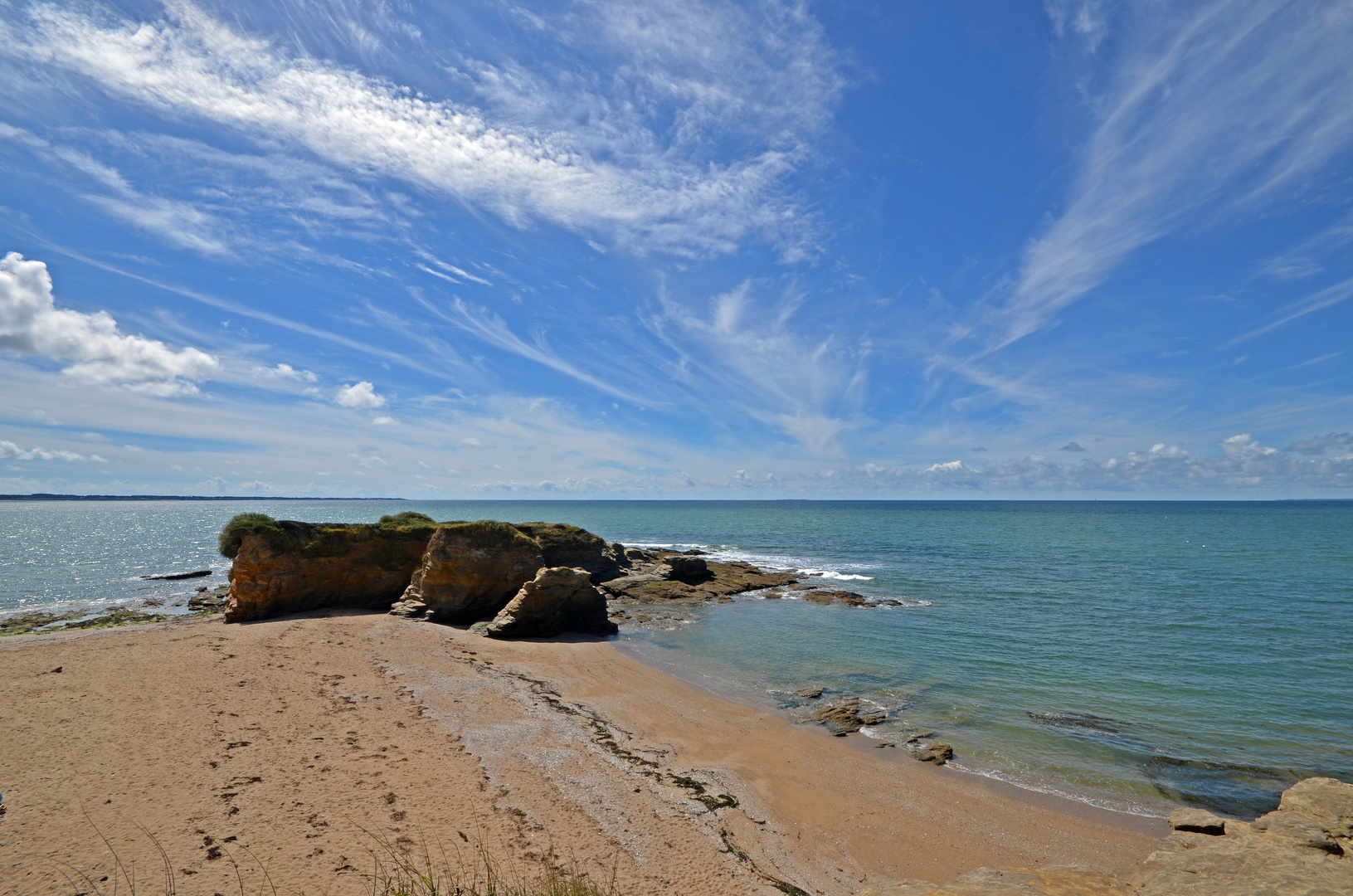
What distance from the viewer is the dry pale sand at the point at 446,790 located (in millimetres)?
8453

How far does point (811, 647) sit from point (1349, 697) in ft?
53.8

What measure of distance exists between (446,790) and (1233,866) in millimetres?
12346

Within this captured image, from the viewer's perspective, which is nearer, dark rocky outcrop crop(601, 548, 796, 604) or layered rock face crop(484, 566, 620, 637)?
layered rock face crop(484, 566, 620, 637)

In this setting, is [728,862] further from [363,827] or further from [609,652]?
[609,652]

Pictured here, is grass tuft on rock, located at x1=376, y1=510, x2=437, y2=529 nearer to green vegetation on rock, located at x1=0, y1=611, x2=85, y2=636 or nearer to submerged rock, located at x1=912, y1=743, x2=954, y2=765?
green vegetation on rock, located at x1=0, y1=611, x2=85, y2=636

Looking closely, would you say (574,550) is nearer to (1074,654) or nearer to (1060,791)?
(1074,654)

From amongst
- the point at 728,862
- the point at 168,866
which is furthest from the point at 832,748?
the point at 168,866

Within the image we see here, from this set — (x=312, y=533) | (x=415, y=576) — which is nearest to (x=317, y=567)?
(x=312, y=533)

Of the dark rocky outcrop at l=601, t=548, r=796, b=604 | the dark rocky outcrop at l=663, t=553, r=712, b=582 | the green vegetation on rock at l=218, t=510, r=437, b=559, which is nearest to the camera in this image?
the green vegetation on rock at l=218, t=510, r=437, b=559

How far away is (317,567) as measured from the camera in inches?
1051

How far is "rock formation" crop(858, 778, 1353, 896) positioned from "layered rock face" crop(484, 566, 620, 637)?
18424 millimetres

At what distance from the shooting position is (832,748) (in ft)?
47.5

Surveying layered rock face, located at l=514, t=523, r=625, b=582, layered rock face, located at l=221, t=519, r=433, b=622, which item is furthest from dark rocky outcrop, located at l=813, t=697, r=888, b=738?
layered rock face, located at l=514, t=523, r=625, b=582

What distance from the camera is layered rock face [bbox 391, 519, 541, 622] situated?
26.2 m
